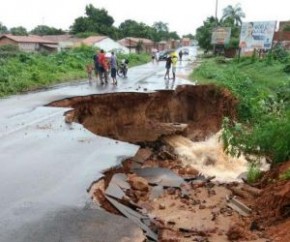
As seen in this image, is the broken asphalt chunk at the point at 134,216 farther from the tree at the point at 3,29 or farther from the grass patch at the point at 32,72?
the tree at the point at 3,29

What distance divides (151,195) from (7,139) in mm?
3670

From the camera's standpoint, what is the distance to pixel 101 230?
493 centimetres

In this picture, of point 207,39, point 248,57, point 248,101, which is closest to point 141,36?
point 207,39

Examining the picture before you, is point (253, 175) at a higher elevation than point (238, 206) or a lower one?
lower

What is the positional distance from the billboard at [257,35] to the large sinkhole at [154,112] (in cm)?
1367

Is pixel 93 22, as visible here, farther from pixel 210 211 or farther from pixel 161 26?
pixel 161 26

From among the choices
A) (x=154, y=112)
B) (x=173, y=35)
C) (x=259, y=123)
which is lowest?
(x=173, y=35)

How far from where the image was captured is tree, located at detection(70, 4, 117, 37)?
7444 centimetres

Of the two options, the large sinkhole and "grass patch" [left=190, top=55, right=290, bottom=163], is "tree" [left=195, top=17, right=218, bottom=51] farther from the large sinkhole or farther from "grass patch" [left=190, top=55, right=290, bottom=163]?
the large sinkhole

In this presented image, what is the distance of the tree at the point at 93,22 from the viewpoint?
74.4 m

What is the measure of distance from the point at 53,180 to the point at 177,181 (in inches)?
132

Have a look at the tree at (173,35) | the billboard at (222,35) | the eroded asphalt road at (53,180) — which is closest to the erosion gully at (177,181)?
the eroded asphalt road at (53,180)

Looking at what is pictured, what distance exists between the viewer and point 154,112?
16.8 meters

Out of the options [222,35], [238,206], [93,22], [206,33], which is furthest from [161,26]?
[238,206]
